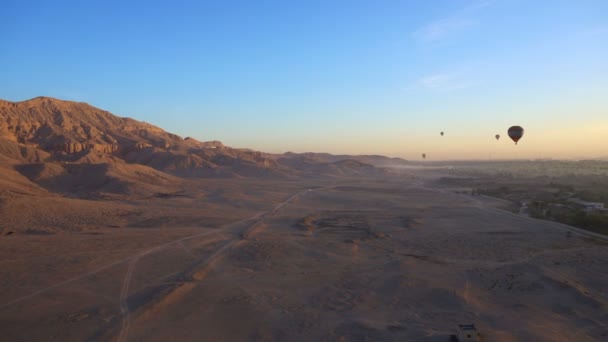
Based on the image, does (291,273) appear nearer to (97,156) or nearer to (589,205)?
(589,205)

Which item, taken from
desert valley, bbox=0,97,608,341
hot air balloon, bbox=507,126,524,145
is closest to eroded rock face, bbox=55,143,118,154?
desert valley, bbox=0,97,608,341

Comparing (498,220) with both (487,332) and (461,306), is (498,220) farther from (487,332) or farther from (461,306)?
(487,332)

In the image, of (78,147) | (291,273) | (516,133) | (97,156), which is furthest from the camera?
(78,147)

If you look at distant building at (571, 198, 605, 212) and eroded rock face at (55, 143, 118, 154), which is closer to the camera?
distant building at (571, 198, 605, 212)

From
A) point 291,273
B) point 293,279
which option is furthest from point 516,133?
point 293,279

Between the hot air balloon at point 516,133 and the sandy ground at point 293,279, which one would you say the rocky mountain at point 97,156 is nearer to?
the sandy ground at point 293,279

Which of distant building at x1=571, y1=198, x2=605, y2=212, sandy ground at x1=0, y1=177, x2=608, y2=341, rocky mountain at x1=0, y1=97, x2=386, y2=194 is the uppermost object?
rocky mountain at x1=0, y1=97, x2=386, y2=194

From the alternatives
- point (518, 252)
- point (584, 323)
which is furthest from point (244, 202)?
point (584, 323)

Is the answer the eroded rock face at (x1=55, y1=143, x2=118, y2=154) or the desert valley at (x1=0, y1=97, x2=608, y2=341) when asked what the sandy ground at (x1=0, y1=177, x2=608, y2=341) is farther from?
the eroded rock face at (x1=55, y1=143, x2=118, y2=154)
